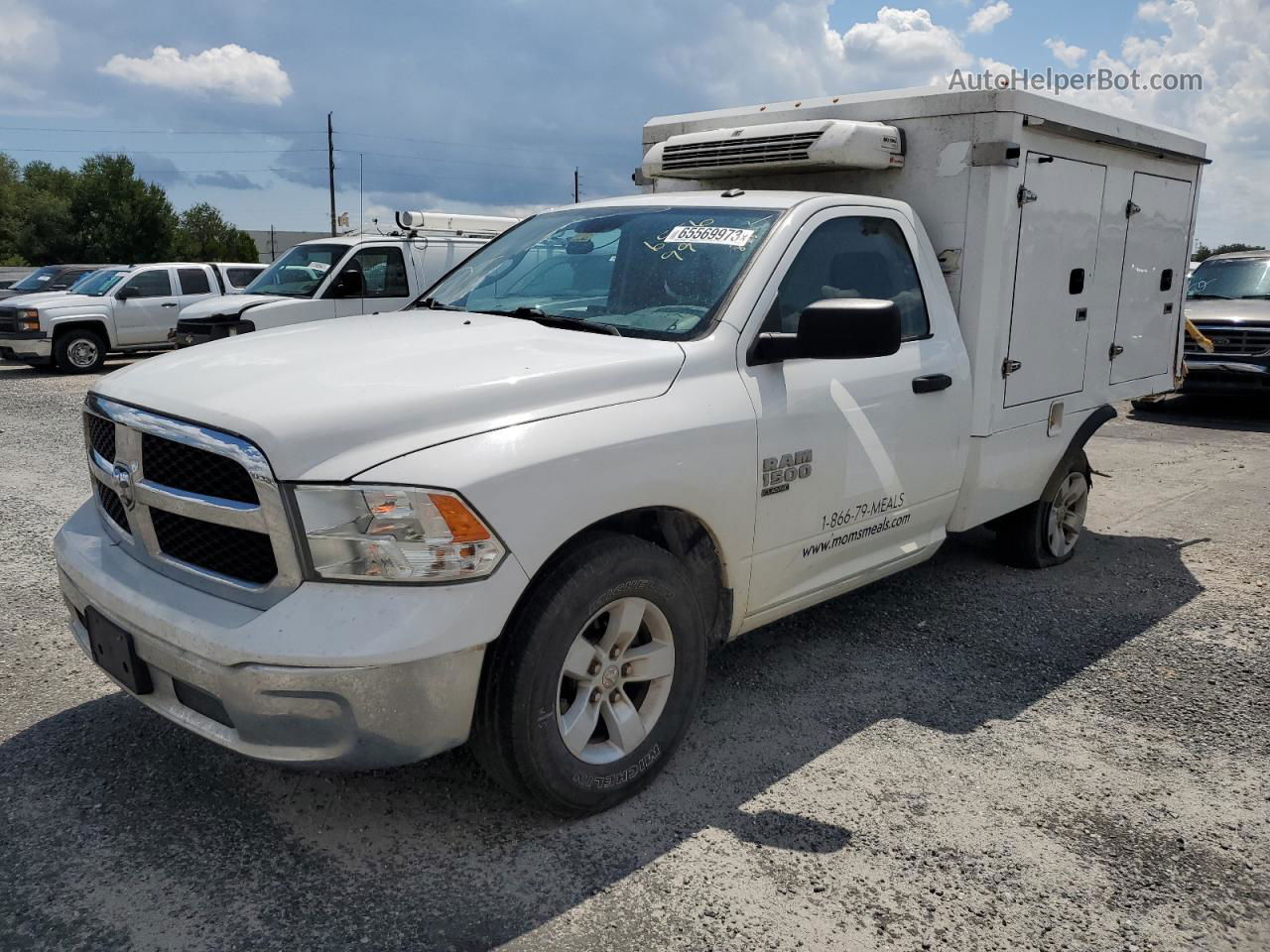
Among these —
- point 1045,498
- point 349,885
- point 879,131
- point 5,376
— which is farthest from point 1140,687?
point 5,376

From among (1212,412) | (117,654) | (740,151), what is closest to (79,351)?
(740,151)

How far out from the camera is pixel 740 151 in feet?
16.6

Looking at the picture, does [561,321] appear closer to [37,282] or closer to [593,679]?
[593,679]

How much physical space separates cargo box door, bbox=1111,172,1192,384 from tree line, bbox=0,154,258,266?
2490 inches

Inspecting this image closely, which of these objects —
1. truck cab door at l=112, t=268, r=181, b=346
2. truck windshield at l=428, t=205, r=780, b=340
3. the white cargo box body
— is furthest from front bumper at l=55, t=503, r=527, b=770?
truck cab door at l=112, t=268, r=181, b=346

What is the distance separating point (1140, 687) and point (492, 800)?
2.78 m

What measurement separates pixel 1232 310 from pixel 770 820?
11800 mm

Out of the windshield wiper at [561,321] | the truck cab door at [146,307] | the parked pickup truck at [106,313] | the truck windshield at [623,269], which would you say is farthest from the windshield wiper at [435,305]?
the truck cab door at [146,307]

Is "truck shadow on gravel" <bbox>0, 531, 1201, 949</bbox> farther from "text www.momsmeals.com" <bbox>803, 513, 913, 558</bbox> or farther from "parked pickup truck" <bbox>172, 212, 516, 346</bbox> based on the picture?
"parked pickup truck" <bbox>172, 212, 516, 346</bbox>

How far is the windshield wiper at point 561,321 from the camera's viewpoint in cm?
358

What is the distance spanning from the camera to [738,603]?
362 cm

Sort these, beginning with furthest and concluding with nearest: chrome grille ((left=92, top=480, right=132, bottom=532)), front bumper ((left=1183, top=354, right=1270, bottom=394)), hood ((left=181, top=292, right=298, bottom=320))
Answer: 1. hood ((left=181, top=292, right=298, bottom=320))
2. front bumper ((left=1183, top=354, right=1270, bottom=394))
3. chrome grille ((left=92, top=480, right=132, bottom=532))

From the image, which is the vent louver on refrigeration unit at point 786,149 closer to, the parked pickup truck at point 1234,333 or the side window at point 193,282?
the parked pickup truck at point 1234,333

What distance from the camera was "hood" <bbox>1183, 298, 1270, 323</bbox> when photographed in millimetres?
11972
